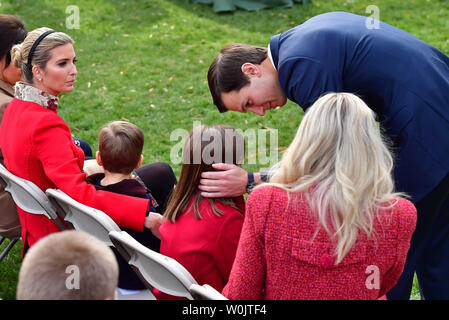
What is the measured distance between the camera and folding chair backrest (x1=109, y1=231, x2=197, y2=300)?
212cm

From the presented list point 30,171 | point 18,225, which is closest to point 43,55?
point 30,171

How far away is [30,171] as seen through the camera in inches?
115

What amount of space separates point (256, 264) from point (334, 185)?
41 centimetres

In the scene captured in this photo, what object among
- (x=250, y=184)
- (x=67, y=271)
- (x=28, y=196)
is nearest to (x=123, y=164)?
(x=28, y=196)

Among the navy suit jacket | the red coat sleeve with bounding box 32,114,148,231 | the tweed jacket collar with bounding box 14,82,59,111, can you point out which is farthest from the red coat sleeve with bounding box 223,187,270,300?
the tweed jacket collar with bounding box 14,82,59,111

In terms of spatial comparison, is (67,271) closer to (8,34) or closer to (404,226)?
(404,226)

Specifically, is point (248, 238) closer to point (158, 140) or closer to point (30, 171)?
point (30, 171)

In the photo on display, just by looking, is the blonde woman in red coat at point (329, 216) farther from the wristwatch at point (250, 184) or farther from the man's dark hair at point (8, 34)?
the man's dark hair at point (8, 34)

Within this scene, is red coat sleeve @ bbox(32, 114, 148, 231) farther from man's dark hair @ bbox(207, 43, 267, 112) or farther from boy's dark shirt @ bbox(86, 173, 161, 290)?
man's dark hair @ bbox(207, 43, 267, 112)

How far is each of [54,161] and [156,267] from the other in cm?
90

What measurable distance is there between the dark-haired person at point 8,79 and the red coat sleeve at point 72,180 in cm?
59

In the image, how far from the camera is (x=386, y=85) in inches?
102

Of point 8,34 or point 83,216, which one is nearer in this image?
point 83,216

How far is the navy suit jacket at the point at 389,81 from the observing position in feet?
8.29
